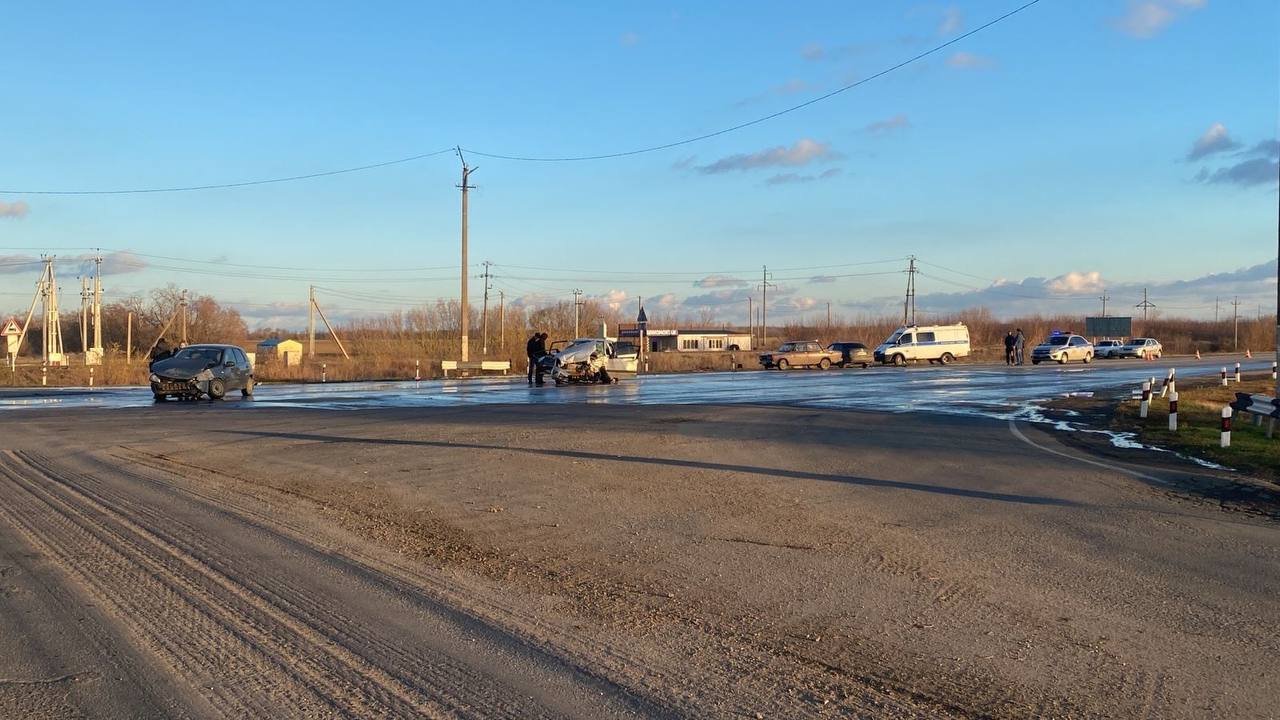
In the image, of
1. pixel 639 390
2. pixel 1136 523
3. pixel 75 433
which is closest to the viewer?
pixel 1136 523

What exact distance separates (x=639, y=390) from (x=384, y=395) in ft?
26.0

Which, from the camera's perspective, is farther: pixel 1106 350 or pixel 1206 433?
pixel 1106 350

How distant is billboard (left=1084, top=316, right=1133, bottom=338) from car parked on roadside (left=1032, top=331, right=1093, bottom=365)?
44.3 m

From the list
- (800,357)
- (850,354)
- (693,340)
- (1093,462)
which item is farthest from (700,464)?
(693,340)

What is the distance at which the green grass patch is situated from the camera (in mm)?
14016

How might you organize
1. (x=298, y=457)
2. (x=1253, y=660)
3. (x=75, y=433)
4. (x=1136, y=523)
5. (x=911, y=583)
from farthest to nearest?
(x=75, y=433)
(x=298, y=457)
(x=1136, y=523)
(x=911, y=583)
(x=1253, y=660)

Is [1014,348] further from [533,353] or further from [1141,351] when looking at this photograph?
[533,353]

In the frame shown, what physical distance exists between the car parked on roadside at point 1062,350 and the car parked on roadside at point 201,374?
143 ft

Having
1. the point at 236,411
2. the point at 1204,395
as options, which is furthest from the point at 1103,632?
the point at 1204,395

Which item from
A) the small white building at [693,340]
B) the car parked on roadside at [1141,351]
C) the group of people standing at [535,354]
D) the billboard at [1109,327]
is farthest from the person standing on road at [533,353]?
the small white building at [693,340]

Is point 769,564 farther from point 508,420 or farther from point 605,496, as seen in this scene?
point 508,420

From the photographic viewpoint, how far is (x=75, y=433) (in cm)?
1745

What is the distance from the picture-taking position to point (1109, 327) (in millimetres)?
101438

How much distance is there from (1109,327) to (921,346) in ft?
175
